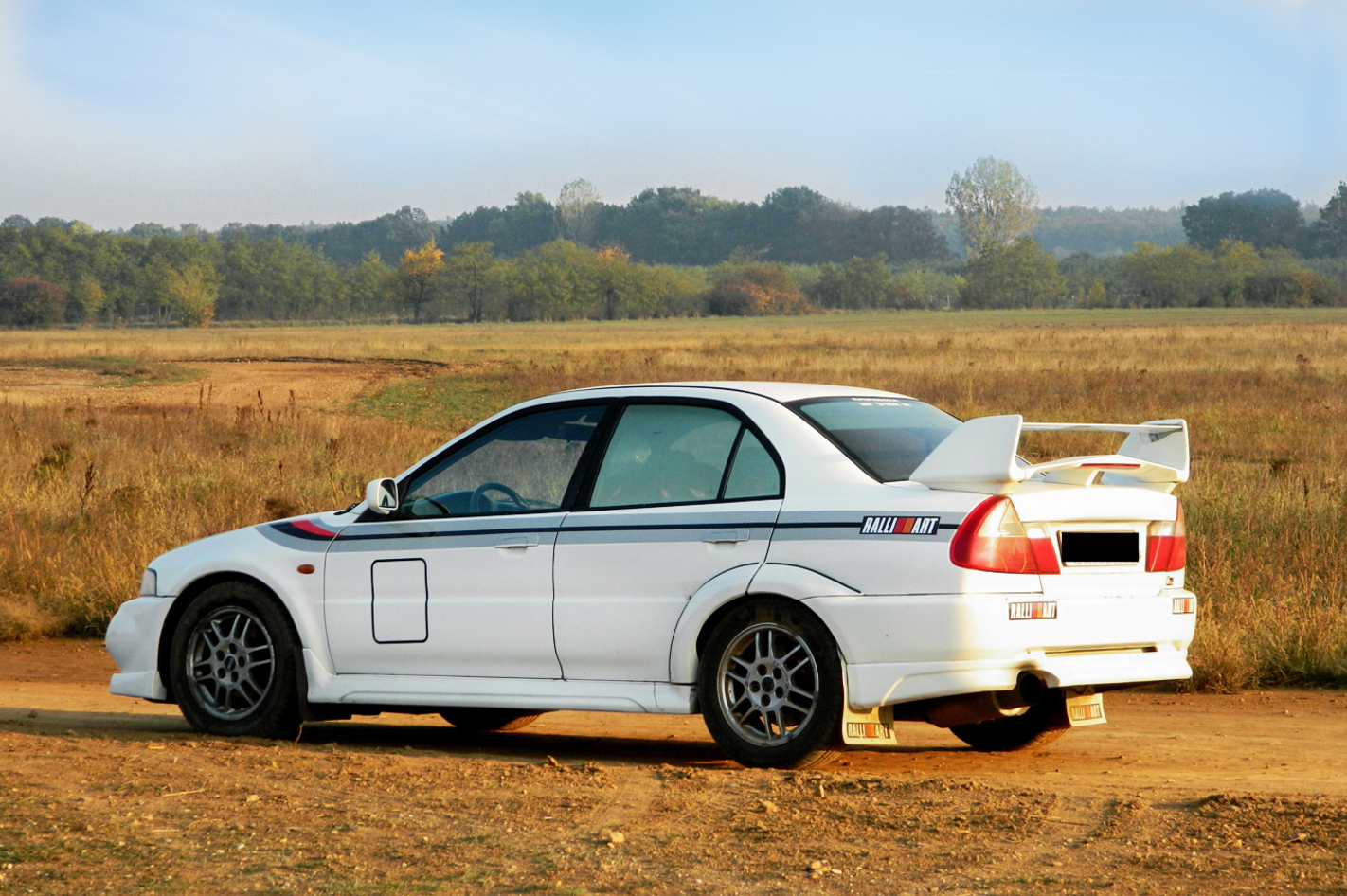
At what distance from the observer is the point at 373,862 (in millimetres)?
4766

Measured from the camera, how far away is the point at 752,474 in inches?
244

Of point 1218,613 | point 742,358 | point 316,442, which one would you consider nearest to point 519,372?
point 742,358

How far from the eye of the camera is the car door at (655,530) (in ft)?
20.1

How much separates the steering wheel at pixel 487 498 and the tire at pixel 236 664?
1044 millimetres

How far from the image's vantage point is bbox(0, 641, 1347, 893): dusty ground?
181 inches

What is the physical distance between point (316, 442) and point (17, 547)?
25.6ft

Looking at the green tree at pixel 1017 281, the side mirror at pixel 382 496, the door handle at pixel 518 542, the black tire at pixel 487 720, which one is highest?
the green tree at pixel 1017 281

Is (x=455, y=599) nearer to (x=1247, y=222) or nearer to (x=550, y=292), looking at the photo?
(x=550, y=292)

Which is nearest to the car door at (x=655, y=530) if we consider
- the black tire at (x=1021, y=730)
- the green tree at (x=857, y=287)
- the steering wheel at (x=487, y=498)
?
the steering wheel at (x=487, y=498)

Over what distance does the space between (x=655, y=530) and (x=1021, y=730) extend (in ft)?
6.25

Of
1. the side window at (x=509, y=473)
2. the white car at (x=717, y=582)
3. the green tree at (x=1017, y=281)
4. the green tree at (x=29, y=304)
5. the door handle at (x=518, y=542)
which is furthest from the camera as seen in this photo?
the green tree at (x=1017, y=281)

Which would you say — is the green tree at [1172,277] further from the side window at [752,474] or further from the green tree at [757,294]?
the side window at [752,474]

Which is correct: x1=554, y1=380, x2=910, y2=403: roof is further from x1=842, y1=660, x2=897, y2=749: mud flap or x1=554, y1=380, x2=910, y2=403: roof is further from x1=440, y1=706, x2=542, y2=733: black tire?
x1=440, y1=706, x2=542, y2=733: black tire

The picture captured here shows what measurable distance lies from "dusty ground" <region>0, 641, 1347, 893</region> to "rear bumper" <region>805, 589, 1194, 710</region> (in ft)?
1.29
